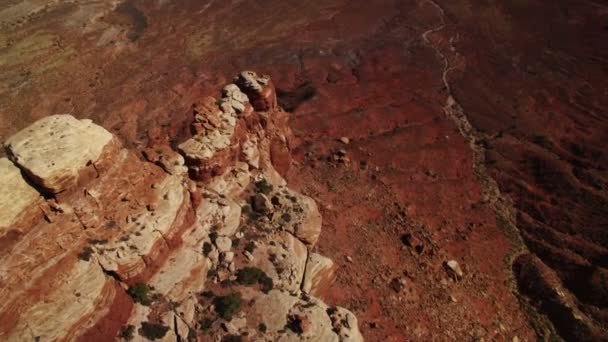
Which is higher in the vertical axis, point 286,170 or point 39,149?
point 39,149

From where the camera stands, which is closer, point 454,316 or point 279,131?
point 454,316

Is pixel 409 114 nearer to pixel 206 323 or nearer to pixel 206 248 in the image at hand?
pixel 206 248

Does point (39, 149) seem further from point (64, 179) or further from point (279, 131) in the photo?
point (279, 131)

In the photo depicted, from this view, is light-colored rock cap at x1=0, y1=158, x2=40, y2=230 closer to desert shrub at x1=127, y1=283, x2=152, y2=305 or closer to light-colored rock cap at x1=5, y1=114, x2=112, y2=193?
light-colored rock cap at x1=5, y1=114, x2=112, y2=193

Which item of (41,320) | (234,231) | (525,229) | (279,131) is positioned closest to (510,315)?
(525,229)

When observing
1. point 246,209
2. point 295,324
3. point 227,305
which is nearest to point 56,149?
point 227,305

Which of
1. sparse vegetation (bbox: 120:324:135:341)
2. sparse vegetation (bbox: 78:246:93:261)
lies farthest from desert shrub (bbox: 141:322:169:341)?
sparse vegetation (bbox: 78:246:93:261)

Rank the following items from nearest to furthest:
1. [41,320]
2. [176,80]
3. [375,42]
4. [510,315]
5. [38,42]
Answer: [41,320] < [510,315] < [176,80] < [375,42] < [38,42]
